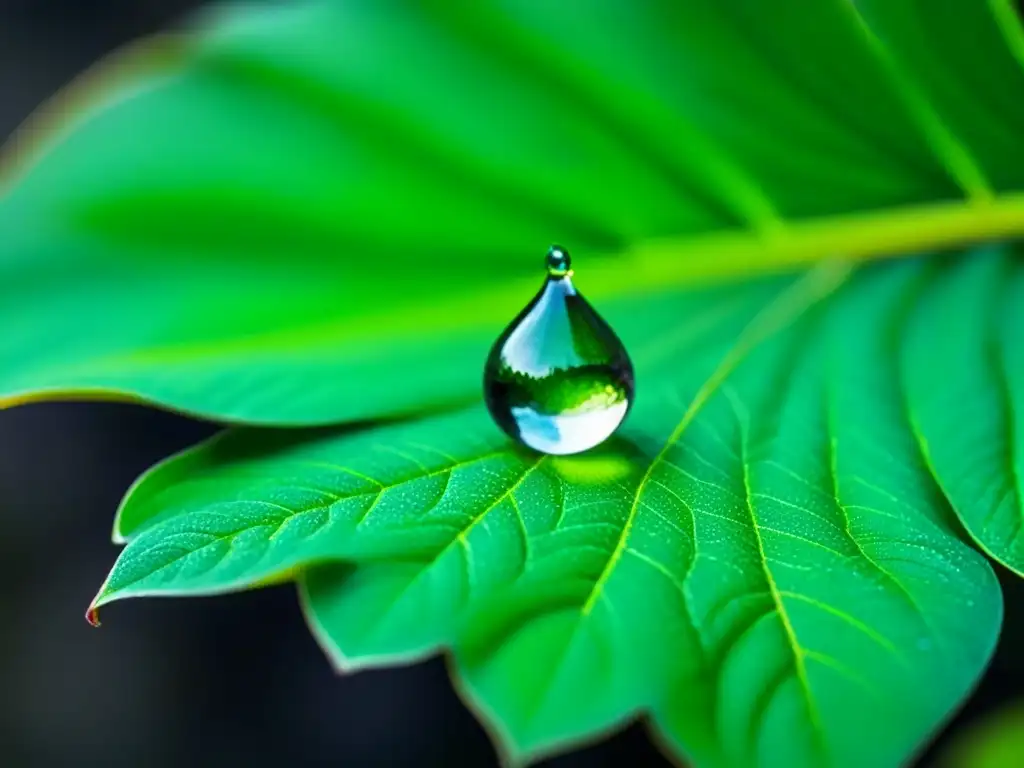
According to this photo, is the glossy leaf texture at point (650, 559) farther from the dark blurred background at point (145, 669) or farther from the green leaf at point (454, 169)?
the dark blurred background at point (145, 669)

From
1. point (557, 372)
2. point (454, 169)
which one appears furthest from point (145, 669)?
point (557, 372)

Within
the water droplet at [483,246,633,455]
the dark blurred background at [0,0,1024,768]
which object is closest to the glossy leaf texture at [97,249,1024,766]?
the water droplet at [483,246,633,455]

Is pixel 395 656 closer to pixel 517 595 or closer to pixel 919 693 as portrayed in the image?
pixel 517 595

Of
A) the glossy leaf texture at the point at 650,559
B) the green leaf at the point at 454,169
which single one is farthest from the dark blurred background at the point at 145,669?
the glossy leaf texture at the point at 650,559

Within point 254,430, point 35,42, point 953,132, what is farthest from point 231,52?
point 35,42

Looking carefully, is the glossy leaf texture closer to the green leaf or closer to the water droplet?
the water droplet

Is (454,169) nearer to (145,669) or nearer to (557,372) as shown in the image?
(557,372)
